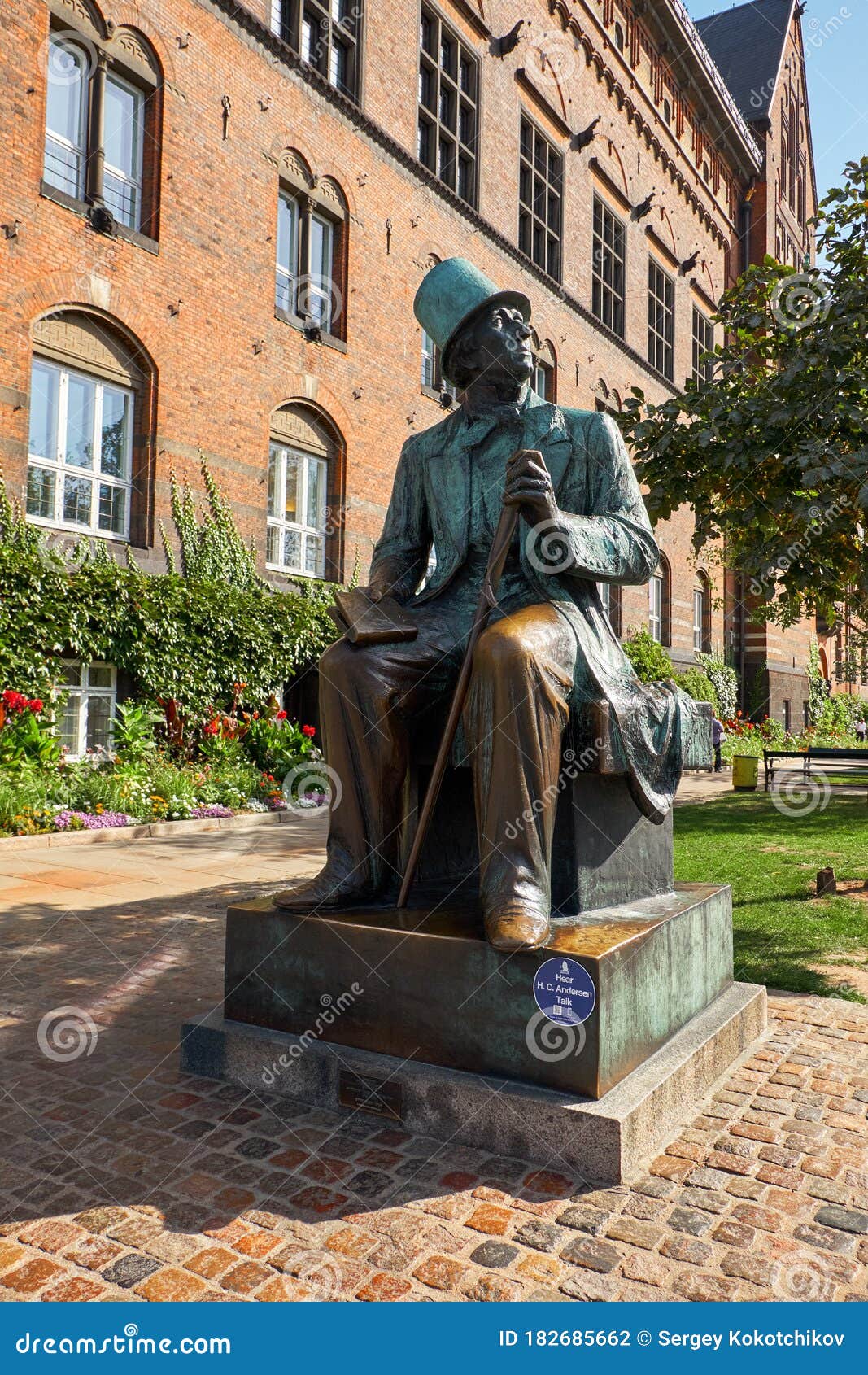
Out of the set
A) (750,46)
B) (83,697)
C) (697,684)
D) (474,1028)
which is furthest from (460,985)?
(750,46)

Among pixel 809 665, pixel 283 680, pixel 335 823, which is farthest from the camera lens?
pixel 809 665

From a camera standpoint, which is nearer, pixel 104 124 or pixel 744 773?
pixel 104 124

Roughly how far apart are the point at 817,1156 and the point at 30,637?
32.2ft

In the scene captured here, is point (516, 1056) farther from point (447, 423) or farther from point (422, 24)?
point (422, 24)

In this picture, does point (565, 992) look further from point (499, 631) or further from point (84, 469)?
point (84, 469)

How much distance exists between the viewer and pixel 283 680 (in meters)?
14.2

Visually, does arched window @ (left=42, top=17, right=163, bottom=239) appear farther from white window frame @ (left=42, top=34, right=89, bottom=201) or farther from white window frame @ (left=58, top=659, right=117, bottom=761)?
white window frame @ (left=58, top=659, right=117, bottom=761)

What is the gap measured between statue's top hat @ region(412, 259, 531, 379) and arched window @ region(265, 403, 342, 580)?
11157 mm

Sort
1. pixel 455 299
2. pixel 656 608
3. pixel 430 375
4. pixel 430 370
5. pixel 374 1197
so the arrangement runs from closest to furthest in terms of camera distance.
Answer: pixel 374 1197
pixel 455 299
pixel 430 370
pixel 430 375
pixel 656 608

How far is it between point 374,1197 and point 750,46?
44650 millimetres

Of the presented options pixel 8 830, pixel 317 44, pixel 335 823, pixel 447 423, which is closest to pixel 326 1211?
pixel 335 823

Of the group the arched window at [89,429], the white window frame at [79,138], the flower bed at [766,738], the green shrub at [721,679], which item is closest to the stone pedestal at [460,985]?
the arched window at [89,429]

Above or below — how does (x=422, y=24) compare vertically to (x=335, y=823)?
above

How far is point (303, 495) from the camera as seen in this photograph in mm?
15508
